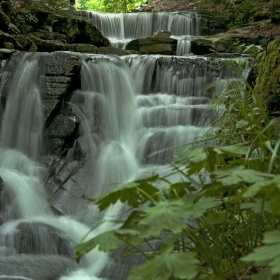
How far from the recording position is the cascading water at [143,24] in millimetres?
15836

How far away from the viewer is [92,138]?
21.7 ft

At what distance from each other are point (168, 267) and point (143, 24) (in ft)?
52.4

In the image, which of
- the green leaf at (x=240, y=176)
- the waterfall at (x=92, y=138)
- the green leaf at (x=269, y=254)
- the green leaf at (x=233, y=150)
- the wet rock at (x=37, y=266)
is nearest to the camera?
the green leaf at (x=269, y=254)

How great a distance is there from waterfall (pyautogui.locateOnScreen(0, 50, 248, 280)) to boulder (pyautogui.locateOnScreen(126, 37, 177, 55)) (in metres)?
3.47

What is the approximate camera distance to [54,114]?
6.77m

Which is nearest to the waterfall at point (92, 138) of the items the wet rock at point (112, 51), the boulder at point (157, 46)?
the wet rock at point (112, 51)

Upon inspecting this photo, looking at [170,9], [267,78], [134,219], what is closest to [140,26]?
[170,9]

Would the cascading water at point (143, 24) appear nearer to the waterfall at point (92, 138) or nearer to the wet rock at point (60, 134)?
the waterfall at point (92, 138)

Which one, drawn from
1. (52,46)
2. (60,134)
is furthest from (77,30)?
(60,134)

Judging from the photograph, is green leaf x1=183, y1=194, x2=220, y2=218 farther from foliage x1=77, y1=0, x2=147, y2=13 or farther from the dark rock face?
foliage x1=77, y1=0, x2=147, y2=13

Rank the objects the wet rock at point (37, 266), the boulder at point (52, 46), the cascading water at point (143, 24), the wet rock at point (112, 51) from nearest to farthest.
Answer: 1. the wet rock at point (37, 266)
2. the boulder at point (52, 46)
3. the wet rock at point (112, 51)
4. the cascading water at point (143, 24)

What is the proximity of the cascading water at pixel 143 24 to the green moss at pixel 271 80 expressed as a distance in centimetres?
1220

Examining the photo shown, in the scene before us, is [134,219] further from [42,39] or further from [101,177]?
[42,39]

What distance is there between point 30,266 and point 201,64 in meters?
6.21
